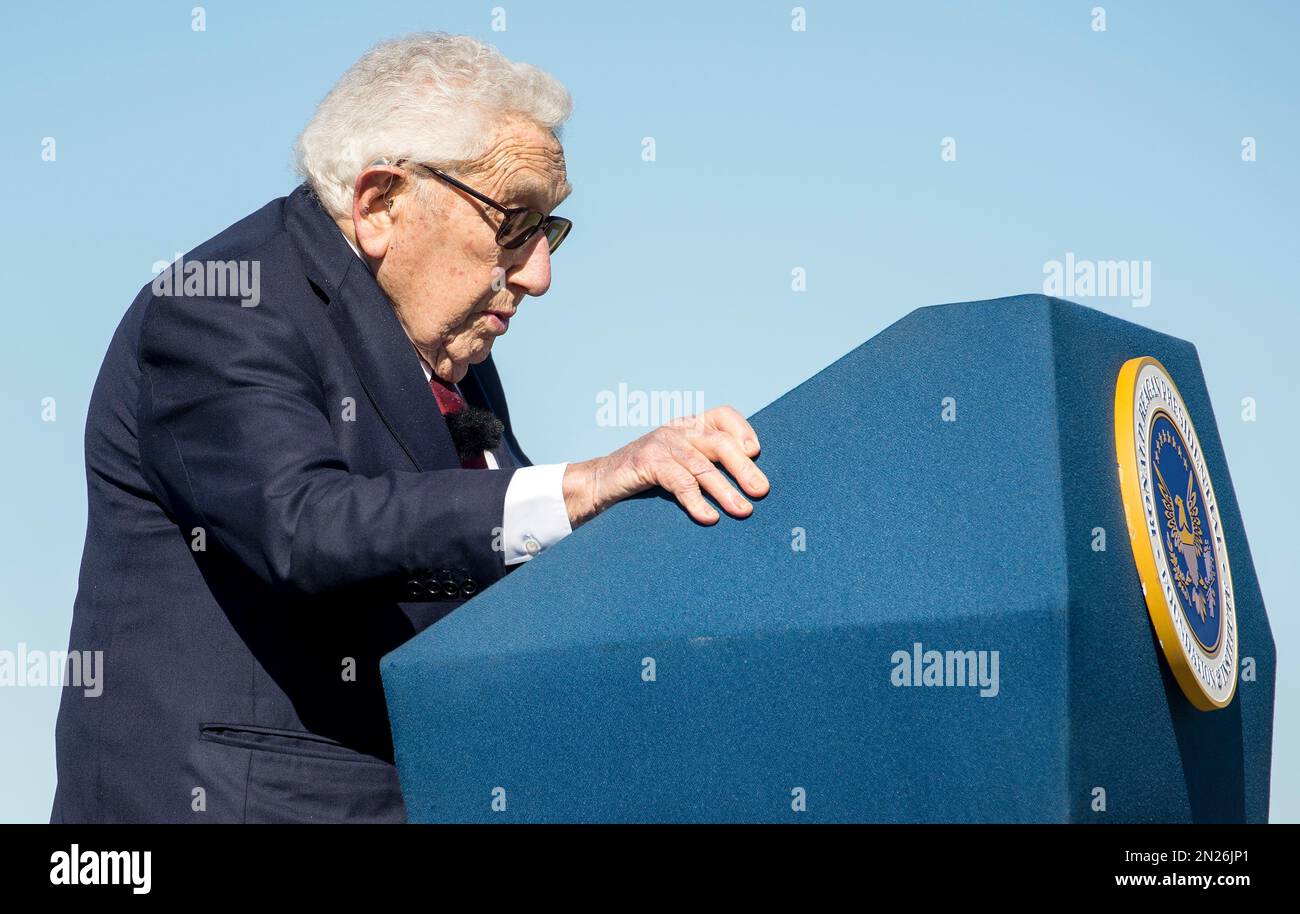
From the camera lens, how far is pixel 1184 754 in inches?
81.9

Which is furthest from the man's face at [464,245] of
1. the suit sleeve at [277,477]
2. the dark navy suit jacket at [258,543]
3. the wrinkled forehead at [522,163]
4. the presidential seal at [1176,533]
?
the presidential seal at [1176,533]

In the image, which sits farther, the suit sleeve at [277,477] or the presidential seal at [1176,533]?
the suit sleeve at [277,477]

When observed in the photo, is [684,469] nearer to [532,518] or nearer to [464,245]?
[532,518]

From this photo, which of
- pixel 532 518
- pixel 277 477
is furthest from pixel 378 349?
pixel 532 518

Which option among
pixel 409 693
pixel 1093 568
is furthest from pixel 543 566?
pixel 1093 568

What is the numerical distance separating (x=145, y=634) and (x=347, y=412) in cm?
53

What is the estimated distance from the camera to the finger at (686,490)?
2027 millimetres

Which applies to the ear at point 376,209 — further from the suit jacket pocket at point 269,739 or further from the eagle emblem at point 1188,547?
the eagle emblem at point 1188,547

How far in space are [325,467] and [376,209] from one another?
2.15 ft

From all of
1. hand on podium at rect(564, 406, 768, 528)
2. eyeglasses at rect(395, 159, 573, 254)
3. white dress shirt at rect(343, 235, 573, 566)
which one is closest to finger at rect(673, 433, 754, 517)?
hand on podium at rect(564, 406, 768, 528)

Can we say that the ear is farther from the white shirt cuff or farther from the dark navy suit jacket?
the white shirt cuff

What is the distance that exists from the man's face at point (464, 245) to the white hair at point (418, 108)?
41 mm

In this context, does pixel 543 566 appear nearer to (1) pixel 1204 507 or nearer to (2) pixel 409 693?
(2) pixel 409 693
